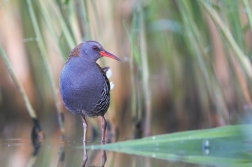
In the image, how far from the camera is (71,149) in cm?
338

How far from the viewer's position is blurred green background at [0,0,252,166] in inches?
165

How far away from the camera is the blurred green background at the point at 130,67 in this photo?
419 centimetres

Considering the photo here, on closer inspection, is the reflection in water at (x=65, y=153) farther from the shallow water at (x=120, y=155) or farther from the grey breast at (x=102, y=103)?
the grey breast at (x=102, y=103)

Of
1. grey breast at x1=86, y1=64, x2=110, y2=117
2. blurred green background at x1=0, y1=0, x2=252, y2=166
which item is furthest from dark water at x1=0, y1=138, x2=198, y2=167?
blurred green background at x1=0, y1=0, x2=252, y2=166

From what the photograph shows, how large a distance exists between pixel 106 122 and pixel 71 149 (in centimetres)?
70

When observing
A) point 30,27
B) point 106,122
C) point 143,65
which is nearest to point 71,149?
point 106,122

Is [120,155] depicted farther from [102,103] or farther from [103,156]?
[102,103]

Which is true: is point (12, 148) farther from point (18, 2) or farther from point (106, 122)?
point (18, 2)

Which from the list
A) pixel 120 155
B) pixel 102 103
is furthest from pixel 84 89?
pixel 120 155

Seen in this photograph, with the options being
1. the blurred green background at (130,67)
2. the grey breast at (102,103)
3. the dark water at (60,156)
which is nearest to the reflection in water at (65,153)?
the dark water at (60,156)

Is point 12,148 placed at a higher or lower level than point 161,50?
lower

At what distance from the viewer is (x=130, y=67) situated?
4.17 m

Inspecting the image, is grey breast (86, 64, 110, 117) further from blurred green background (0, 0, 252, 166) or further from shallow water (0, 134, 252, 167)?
blurred green background (0, 0, 252, 166)

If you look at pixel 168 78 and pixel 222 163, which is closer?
pixel 222 163
